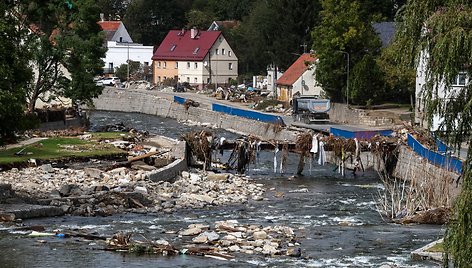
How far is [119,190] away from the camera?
46.4m

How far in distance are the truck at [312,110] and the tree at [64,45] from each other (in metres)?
16.4

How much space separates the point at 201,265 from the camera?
32969 mm

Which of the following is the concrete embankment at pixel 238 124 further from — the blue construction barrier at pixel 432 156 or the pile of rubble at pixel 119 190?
the pile of rubble at pixel 119 190

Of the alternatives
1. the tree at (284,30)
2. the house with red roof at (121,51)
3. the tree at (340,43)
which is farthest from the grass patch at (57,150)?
the house with red roof at (121,51)

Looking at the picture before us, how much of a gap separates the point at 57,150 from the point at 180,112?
45.2 meters

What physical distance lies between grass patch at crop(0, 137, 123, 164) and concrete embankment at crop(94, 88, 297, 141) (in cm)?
1601

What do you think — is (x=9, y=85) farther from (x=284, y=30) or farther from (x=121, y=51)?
(x=121, y=51)

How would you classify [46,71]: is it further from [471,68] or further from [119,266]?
[471,68]

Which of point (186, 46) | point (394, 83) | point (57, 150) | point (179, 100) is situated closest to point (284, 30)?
point (179, 100)

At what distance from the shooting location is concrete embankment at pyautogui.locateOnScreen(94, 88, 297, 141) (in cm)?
8006

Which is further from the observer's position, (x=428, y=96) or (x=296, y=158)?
(x=296, y=158)

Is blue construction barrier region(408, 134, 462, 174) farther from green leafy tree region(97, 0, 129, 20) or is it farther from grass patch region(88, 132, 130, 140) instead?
green leafy tree region(97, 0, 129, 20)

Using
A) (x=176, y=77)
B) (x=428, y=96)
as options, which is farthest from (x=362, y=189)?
(x=176, y=77)

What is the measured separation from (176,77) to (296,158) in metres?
70.3
